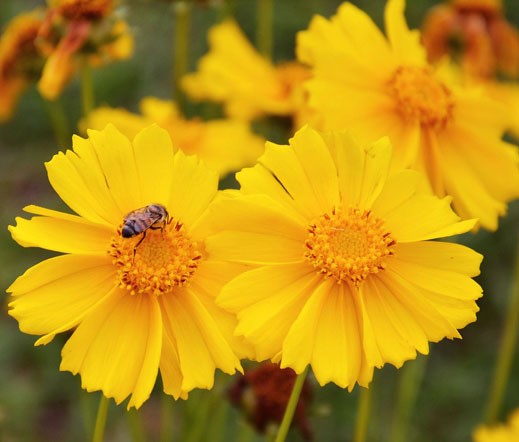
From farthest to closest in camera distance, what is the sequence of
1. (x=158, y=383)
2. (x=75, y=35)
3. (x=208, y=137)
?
1. (x=158, y=383)
2. (x=208, y=137)
3. (x=75, y=35)

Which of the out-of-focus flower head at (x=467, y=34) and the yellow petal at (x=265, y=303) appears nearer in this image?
the yellow petal at (x=265, y=303)

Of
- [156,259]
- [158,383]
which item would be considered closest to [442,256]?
[156,259]

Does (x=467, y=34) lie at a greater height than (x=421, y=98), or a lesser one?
lesser

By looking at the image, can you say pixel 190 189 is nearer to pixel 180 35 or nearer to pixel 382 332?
pixel 382 332

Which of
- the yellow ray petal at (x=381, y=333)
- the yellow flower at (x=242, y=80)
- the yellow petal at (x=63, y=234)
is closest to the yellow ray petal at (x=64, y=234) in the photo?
the yellow petal at (x=63, y=234)

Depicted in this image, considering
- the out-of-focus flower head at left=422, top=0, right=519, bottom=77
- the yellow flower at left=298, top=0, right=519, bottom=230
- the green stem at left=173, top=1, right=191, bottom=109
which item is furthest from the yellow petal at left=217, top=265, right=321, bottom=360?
the out-of-focus flower head at left=422, top=0, right=519, bottom=77

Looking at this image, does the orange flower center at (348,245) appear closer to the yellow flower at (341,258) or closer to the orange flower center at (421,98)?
the yellow flower at (341,258)

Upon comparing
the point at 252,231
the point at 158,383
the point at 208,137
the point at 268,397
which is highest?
the point at 252,231
